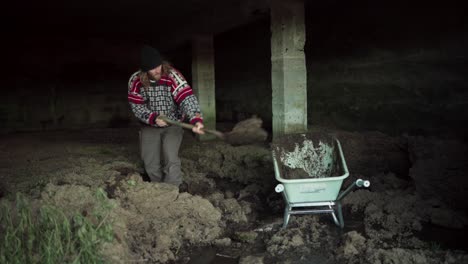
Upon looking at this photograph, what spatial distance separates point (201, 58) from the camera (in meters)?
10.1

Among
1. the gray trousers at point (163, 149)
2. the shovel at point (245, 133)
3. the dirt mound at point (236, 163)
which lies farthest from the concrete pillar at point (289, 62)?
the gray trousers at point (163, 149)

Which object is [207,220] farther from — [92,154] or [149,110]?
[92,154]

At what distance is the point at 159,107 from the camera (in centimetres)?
531

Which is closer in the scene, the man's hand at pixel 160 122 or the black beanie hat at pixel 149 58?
the black beanie hat at pixel 149 58

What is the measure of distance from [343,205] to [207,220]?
170 cm

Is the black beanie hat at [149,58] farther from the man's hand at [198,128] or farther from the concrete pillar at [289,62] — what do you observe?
the concrete pillar at [289,62]

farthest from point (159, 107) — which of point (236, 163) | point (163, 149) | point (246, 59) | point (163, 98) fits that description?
point (246, 59)

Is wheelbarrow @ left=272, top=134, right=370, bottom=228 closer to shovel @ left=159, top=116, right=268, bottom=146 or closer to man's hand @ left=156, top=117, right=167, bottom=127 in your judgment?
shovel @ left=159, top=116, right=268, bottom=146

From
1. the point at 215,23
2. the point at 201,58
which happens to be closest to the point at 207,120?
the point at 201,58

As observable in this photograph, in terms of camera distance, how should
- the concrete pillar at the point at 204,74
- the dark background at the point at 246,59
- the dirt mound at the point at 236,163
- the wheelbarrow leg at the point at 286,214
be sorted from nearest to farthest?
the wheelbarrow leg at the point at 286,214 < the dirt mound at the point at 236,163 < the dark background at the point at 246,59 < the concrete pillar at the point at 204,74

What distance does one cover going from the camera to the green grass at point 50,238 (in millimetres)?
3359

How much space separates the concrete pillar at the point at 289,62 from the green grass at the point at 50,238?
4.06 metres

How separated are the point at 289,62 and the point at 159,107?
270cm

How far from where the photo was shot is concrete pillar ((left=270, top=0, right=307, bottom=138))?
7.19 m
